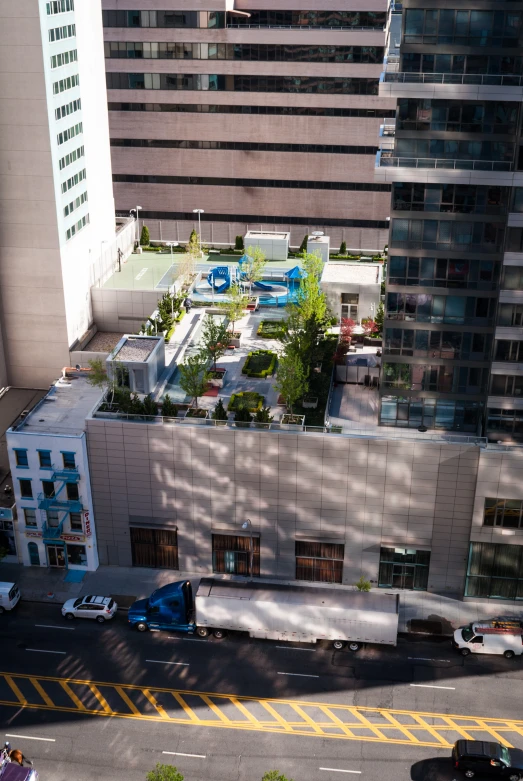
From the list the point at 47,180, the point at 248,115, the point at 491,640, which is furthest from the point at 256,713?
the point at 248,115

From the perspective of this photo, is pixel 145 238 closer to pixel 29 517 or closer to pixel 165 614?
pixel 29 517

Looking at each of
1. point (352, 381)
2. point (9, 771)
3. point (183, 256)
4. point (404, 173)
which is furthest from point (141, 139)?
point (9, 771)

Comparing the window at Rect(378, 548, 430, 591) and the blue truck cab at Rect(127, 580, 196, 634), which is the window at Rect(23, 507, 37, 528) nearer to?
the blue truck cab at Rect(127, 580, 196, 634)

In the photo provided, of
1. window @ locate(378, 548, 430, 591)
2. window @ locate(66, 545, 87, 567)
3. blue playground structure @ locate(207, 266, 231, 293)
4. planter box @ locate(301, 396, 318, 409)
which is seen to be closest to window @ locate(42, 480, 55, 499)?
window @ locate(66, 545, 87, 567)

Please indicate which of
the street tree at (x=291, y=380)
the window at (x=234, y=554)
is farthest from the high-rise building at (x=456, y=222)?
the window at (x=234, y=554)

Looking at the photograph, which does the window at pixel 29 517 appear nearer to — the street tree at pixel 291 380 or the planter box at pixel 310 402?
the street tree at pixel 291 380

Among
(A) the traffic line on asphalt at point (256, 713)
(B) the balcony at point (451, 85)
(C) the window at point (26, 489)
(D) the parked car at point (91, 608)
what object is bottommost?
(A) the traffic line on asphalt at point (256, 713)
